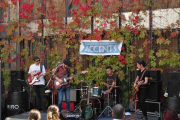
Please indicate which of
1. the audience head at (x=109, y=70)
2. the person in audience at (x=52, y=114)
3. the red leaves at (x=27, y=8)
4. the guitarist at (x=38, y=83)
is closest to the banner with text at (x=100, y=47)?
the audience head at (x=109, y=70)

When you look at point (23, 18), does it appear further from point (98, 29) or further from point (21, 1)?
point (98, 29)

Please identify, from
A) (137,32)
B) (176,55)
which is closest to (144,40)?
(137,32)

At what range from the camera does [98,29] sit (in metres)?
10.5

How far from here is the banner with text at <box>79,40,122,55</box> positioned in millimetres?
10227

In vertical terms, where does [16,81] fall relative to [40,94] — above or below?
above

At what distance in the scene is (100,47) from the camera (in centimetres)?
1042

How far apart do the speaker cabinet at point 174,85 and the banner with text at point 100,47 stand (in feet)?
7.75

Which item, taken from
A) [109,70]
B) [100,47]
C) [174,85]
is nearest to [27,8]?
[100,47]

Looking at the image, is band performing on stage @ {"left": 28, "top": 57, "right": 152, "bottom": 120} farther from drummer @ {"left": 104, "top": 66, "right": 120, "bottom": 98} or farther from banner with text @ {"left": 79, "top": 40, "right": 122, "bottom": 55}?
banner with text @ {"left": 79, "top": 40, "right": 122, "bottom": 55}

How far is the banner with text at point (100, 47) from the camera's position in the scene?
1023 cm

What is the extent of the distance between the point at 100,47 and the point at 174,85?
3178 millimetres

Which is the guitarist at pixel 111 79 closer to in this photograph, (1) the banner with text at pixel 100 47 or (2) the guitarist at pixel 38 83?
(1) the banner with text at pixel 100 47

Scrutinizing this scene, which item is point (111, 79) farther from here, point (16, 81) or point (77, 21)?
point (16, 81)

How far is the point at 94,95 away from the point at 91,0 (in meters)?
3.84
